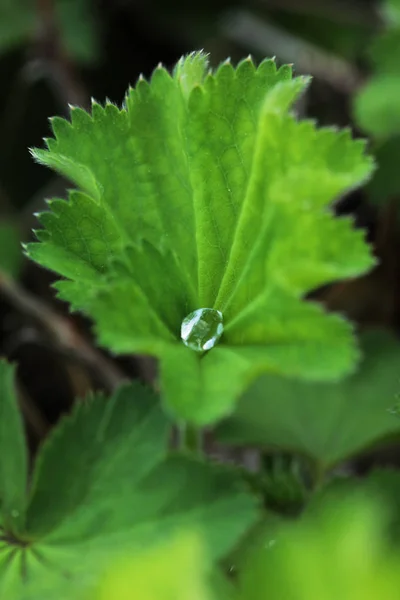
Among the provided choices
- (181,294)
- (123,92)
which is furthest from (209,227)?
(123,92)

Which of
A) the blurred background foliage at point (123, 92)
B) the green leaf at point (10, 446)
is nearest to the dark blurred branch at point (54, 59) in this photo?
the blurred background foliage at point (123, 92)

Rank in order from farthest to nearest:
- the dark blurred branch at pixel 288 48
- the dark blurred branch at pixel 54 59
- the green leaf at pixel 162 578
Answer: the dark blurred branch at pixel 288 48 → the dark blurred branch at pixel 54 59 → the green leaf at pixel 162 578


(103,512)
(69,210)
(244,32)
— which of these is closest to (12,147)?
(244,32)

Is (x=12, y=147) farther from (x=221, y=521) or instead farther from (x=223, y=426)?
(x=221, y=521)

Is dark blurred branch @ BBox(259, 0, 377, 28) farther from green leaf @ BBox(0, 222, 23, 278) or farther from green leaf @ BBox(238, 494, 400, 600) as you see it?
green leaf @ BBox(238, 494, 400, 600)

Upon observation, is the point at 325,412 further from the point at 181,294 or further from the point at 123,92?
the point at 123,92

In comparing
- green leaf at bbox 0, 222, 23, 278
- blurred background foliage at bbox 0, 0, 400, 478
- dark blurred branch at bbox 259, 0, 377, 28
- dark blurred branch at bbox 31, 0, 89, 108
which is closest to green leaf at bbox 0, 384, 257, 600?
blurred background foliage at bbox 0, 0, 400, 478

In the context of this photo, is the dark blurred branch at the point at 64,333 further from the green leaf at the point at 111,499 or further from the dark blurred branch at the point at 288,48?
the dark blurred branch at the point at 288,48
